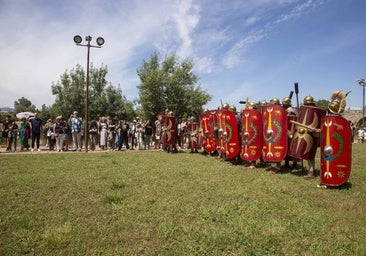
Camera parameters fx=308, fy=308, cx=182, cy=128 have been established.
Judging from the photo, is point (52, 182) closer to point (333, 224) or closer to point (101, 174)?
point (101, 174)

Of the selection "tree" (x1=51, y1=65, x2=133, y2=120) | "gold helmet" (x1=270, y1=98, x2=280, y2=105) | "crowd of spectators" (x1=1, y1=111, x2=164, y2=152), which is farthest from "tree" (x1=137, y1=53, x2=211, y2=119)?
"gold helmet" (x1=270, y1=98, x2=280, y2=105)

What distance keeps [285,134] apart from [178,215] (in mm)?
4564

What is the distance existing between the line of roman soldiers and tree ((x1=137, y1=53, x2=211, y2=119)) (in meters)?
27.7

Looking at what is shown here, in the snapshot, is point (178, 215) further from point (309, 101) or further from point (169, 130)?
point (169, 130)

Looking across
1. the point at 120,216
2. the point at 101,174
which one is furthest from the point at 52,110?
the point at 120,216

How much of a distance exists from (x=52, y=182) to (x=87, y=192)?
1.29 metres

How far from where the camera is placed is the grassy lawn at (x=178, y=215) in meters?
3.46

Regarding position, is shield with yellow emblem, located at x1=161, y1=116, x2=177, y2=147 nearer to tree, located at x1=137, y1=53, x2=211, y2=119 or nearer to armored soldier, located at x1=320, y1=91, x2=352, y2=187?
armored soldier, located at x1=320, y1=91, x2=352, y2=187

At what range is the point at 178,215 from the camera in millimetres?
4457

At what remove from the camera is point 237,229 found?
3.87m

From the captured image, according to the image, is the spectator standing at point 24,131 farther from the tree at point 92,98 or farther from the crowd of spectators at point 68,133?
the tree at point 92,98

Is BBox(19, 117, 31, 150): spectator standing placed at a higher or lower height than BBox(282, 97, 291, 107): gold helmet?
lower

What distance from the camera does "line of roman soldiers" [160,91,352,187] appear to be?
6.30 meters

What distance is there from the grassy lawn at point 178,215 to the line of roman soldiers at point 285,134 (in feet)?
2.02
